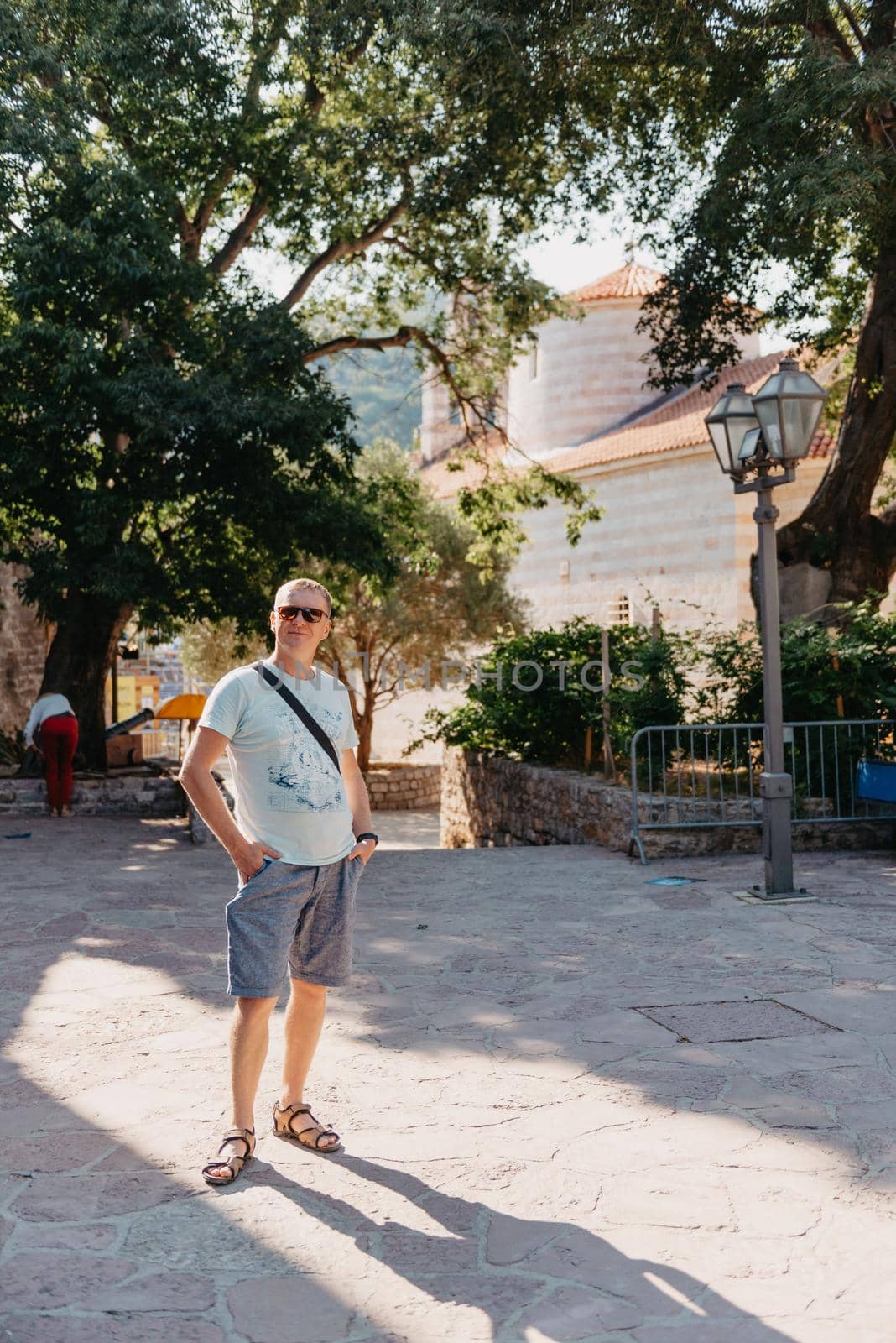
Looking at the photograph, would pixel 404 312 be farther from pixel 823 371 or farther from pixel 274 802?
pixel 274 802

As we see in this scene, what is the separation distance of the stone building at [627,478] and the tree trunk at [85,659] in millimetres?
7639

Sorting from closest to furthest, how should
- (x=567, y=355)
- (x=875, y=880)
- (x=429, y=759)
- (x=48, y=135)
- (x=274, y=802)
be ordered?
1. (x=274, y=802)
2. (x=875, y=880)
3. (x=48, y=135)
4. (x=429, y=759)
5. (x=567, y=355)

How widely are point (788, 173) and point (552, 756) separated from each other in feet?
22.9

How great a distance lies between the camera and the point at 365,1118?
4348 millimetres

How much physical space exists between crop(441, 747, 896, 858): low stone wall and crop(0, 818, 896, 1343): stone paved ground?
3152 mm

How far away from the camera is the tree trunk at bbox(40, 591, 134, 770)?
16203mm

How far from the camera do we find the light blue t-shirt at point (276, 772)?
3.87 meters

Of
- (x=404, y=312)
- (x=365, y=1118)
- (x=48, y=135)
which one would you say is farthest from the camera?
(x=404, y=312)

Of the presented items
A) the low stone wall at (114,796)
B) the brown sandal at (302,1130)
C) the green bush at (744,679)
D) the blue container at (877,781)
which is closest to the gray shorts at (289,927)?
the brown sandal at (302,1130)

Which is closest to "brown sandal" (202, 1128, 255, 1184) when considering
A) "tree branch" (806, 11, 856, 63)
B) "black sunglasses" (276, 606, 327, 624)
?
"black sunglasses" (276, 606, 327, 624)

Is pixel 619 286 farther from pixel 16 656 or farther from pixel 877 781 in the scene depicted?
pixel 877 781

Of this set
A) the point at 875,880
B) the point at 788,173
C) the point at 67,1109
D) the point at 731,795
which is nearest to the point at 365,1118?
the point at 67,1109

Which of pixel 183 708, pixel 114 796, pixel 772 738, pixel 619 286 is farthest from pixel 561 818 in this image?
pixel 619 286

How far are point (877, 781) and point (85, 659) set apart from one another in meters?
10.5
